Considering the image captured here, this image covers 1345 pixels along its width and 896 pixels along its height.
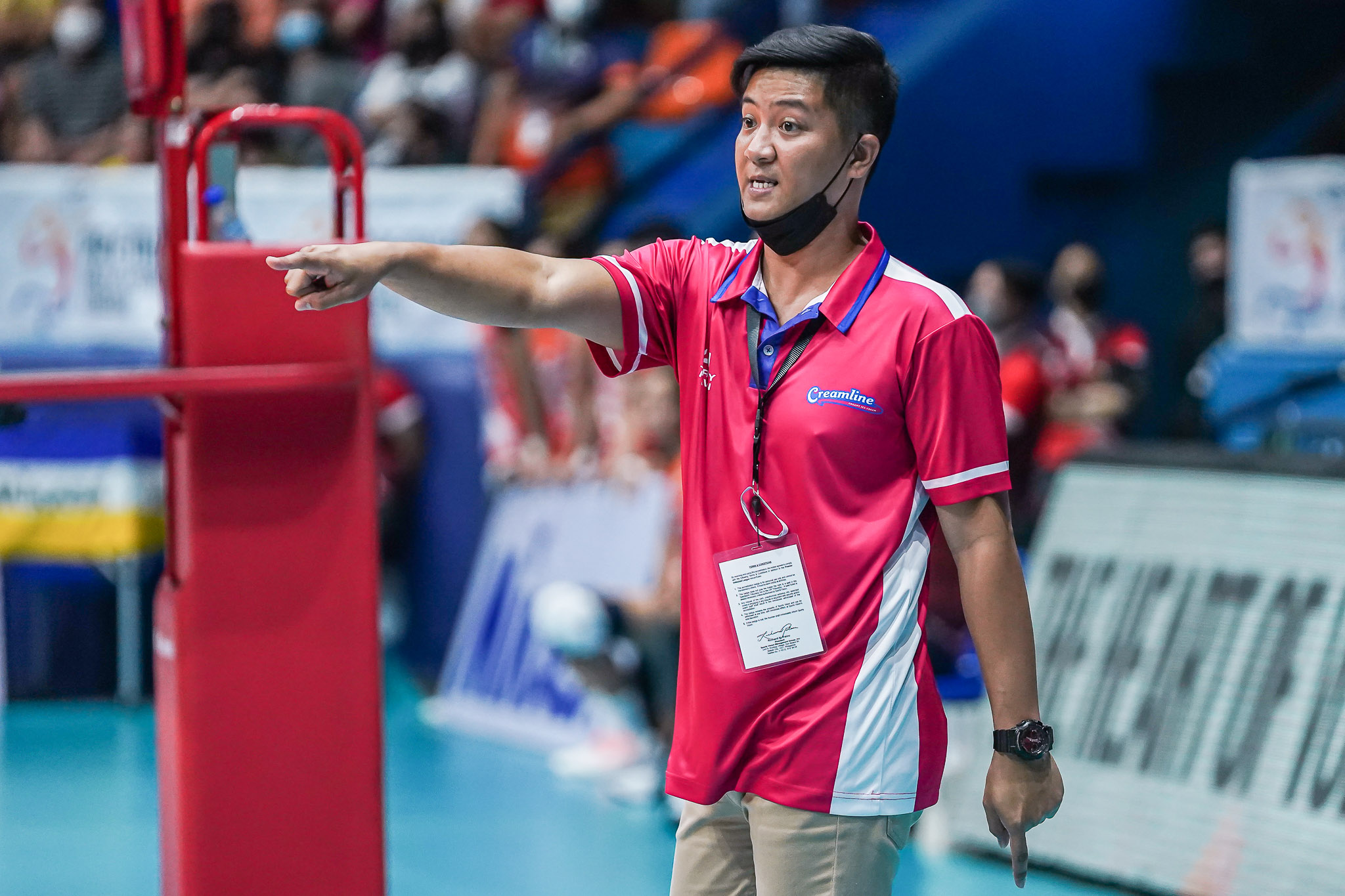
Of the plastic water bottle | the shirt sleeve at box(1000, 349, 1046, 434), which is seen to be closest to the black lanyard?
the plastic water bottle

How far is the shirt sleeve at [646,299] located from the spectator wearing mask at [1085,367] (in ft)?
15.3

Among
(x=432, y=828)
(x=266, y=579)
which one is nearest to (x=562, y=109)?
(x=432, y=828)

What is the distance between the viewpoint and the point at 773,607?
7.96 feet

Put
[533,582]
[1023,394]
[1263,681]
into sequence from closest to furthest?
[1263,681]
[1023,394]
[533,582]

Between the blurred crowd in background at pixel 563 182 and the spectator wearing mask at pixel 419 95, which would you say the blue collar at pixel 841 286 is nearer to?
the blurred crowd in background at pixel 563 182

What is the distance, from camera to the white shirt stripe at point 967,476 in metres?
2.36

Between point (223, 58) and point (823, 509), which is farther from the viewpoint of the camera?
point (223, 58)

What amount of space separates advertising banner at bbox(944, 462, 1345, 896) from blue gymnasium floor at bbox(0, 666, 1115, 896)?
311 mm

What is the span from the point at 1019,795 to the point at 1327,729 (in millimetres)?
2320

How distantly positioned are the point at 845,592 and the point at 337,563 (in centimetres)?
108

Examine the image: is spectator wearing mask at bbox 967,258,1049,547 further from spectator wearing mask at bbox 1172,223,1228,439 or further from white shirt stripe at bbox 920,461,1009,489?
white shirt stripe at bbox 920,461,1009,489

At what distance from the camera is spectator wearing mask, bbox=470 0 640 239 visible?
32.6 ft

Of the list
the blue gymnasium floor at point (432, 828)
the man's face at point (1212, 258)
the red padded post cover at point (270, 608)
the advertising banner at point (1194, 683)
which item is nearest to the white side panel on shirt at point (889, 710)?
the red padded post cover at point (270, 608)

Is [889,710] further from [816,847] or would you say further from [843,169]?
[843,169]
